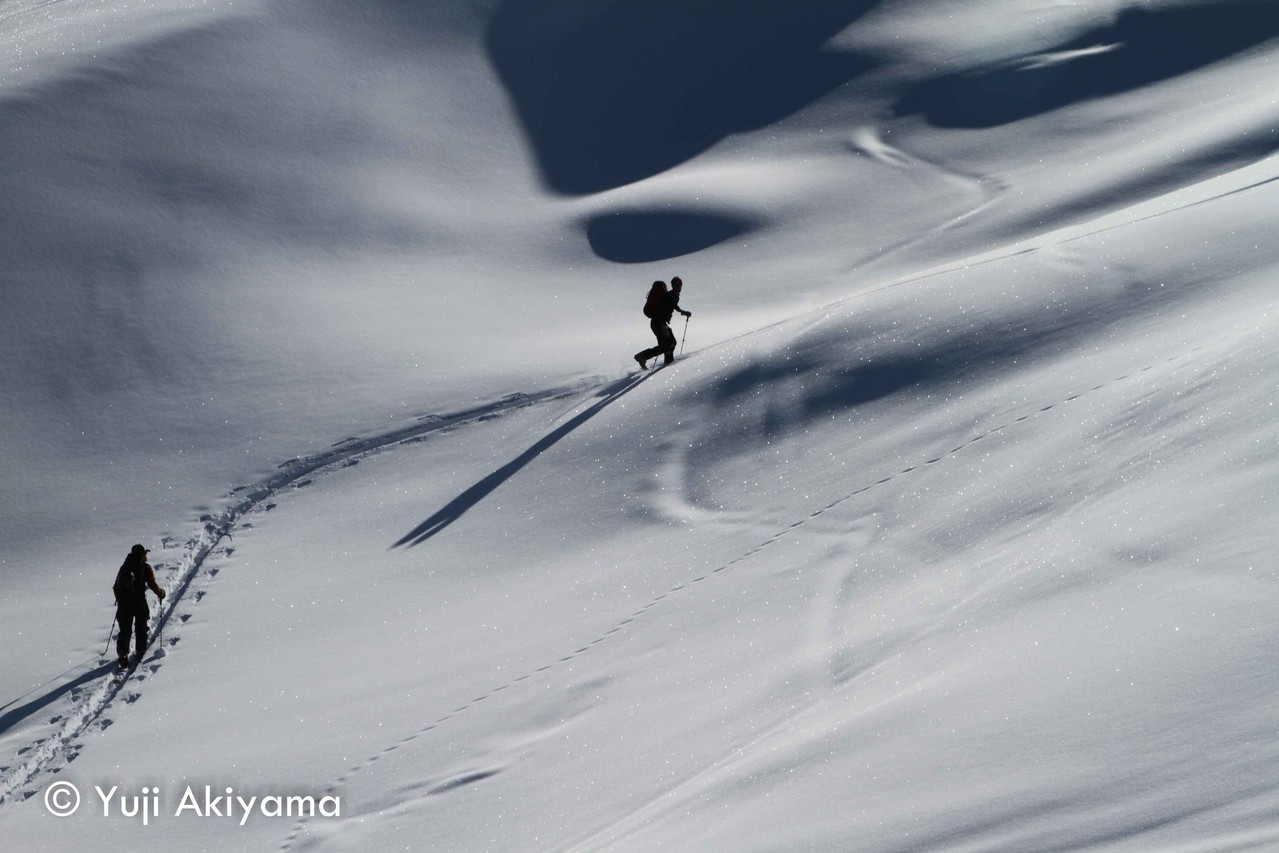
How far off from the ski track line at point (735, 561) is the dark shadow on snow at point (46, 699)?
2.85 m

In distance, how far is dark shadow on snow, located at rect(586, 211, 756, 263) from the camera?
55.6ft

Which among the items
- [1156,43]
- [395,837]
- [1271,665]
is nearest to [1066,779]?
[1271,665]

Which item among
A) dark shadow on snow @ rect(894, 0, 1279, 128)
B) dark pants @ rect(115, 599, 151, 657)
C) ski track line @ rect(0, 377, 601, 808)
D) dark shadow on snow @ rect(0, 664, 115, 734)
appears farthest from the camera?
dark shadow on snow @ rect(894, 0, 1279, 128)

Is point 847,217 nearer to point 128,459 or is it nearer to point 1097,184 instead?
point 1097,184

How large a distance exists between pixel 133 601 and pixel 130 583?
0.14 metres

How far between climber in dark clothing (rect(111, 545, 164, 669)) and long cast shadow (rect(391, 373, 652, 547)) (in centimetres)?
207

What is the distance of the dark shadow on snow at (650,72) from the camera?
777 inches

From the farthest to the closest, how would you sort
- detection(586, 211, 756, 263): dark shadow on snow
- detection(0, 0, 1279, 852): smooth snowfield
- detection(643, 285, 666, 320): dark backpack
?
detection(586, 211, 756, 263): dark shadow on snow
detection(643, 285, 666, 320): dark backpack
detection(0, 0, 1279, 852): smooth snowfield

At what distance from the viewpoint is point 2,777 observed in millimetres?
8336

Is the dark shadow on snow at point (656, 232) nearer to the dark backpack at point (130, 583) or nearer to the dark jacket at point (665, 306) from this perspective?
the dark jacket at point (665, 306)

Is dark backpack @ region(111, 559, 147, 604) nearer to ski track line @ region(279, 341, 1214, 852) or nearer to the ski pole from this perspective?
the ski pole

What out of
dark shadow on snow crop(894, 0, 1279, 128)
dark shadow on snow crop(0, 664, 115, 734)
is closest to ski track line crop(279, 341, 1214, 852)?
dark shadow on snow crop(0, 664, 115, 734)

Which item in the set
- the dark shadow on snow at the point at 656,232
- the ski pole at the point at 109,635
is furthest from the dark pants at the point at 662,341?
the ski pole at the point at 109,635

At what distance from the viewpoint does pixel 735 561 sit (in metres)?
9.30
